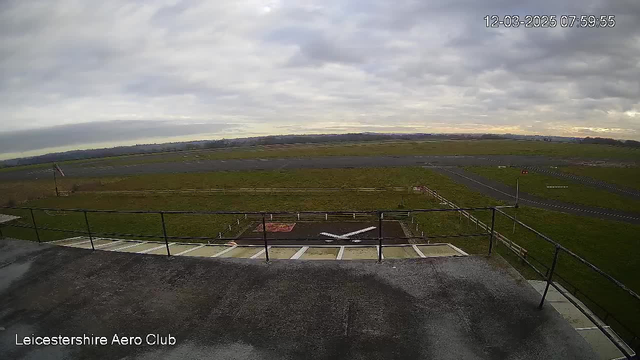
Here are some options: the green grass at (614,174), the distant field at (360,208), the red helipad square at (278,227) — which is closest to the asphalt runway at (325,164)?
the distant field at (360,208)

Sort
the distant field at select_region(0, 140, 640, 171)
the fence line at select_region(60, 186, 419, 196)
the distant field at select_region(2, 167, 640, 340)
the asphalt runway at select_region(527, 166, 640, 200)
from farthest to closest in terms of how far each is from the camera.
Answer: the distant field at select_region(0, 140, 640, 171)
the fence line at select_region(60, 186, 419, 196)
the asphalt runway at select_region(527, 166, 640, 200)
the distant field at select_region(2, 167, 640, 340)

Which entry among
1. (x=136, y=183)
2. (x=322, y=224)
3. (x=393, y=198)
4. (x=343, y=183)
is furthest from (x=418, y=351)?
(x=136, y=183)

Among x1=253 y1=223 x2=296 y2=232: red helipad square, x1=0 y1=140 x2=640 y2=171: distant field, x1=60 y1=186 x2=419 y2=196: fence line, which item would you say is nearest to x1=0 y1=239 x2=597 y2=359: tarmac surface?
x1=253 y1=223 x2=296 y2=232: red helipad square

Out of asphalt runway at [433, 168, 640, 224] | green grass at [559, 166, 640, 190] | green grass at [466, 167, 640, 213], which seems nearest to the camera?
asphalt runway at [433, 168, 640, 224]

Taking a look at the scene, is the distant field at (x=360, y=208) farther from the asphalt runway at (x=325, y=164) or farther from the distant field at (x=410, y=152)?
the distant field at (x=410, y=152)

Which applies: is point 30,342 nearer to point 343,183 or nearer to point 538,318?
point 538,318

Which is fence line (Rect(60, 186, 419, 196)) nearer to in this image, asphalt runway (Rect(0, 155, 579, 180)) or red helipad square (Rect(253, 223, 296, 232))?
red helipad square (Rect(253, 223, 296, 232))
